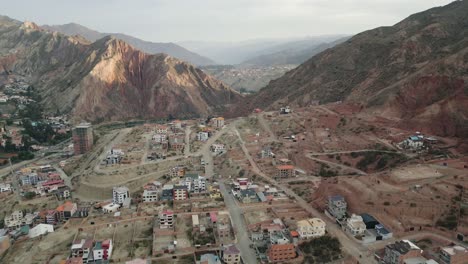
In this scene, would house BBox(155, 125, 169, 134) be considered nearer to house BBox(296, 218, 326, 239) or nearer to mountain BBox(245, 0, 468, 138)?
mountain BBox(245, 0, 468, 138)

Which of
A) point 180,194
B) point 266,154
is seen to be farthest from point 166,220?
point 266,154

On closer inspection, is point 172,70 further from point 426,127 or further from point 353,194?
point 353,194

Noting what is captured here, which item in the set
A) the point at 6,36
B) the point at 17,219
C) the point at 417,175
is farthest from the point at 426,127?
the point at 6,36

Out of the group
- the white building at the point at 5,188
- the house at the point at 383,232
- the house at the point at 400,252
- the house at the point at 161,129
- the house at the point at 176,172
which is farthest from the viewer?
the house at the point at 161,129

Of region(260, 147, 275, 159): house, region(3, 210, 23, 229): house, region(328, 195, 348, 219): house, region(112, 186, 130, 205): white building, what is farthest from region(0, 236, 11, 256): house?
region(328, 195, 348, 219): house

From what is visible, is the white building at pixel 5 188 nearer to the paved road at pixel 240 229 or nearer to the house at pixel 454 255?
the paved road at pixel 240 229

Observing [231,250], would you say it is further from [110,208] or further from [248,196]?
[110,208]

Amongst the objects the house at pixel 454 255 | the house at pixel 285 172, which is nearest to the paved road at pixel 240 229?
the house at pixel 285 172
